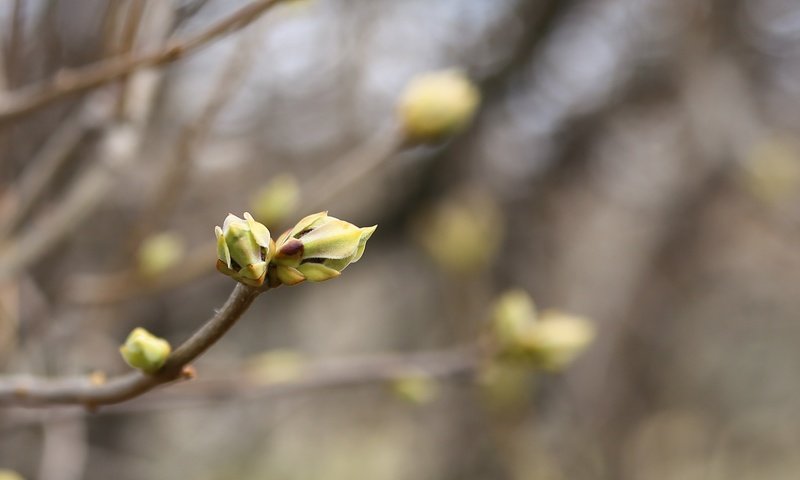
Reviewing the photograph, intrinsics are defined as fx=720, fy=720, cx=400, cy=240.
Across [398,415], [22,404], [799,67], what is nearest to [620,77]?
[799,67]

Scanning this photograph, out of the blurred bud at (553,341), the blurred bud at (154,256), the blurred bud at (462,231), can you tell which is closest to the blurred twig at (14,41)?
the blurred bud at (154,256)

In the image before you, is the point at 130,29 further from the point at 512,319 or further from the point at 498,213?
the point at 498,213

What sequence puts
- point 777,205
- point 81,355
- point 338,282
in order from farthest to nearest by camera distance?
point 338,282
point 777,205
point 81,355

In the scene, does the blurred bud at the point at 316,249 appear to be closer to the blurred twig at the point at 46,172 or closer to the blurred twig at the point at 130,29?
the blurred twig at the point at 130,29

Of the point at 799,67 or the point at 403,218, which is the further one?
the point at 799,67

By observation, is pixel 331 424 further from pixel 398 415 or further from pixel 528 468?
pixel 528 468

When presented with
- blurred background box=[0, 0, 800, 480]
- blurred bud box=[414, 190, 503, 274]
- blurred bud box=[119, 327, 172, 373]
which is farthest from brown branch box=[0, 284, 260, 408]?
blurred bud box=[414, 190, 503, 274]

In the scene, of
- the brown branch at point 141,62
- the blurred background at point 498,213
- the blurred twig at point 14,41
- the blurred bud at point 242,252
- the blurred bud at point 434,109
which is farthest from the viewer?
the blurred background at point 498,213
